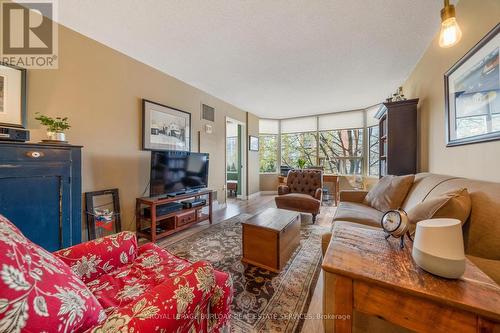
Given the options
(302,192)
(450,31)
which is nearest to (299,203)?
(302,192)

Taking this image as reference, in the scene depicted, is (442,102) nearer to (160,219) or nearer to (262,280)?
(262,280)

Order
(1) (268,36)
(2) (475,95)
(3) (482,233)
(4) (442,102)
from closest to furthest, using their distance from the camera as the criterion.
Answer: (3) (482,233) → (2) (475,95) → (4) (442,102) → (1) (268,36)

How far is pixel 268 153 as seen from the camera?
6.19 metres

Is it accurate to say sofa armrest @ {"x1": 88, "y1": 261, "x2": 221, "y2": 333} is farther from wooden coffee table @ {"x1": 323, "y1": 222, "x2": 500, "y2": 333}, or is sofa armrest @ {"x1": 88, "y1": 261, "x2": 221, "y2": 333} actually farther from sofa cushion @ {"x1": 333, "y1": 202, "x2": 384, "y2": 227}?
Result: sofa cushion @ {"x1": 333, "y1": 202, "x2": 384, "y2": 227}

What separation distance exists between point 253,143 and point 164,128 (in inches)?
113

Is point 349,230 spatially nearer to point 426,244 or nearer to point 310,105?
point 426,244

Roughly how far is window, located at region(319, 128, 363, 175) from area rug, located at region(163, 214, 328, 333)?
321 cm

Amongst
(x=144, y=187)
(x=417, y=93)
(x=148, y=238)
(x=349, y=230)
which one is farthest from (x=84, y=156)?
(x=417, y=93)

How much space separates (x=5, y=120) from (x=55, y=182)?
2.27 ft

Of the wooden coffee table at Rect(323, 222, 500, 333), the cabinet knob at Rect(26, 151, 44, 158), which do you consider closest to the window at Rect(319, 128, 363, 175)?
the wooden coffee table at Rect(323, 222, 500, 333)

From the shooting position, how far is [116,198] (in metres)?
2.40

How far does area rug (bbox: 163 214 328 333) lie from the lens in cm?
131

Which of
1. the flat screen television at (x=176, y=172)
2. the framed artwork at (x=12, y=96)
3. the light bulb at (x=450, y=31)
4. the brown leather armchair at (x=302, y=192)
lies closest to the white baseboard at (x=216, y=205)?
the flat screen television at (x=176, y=172)

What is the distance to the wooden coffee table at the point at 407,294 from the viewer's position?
584 mm
